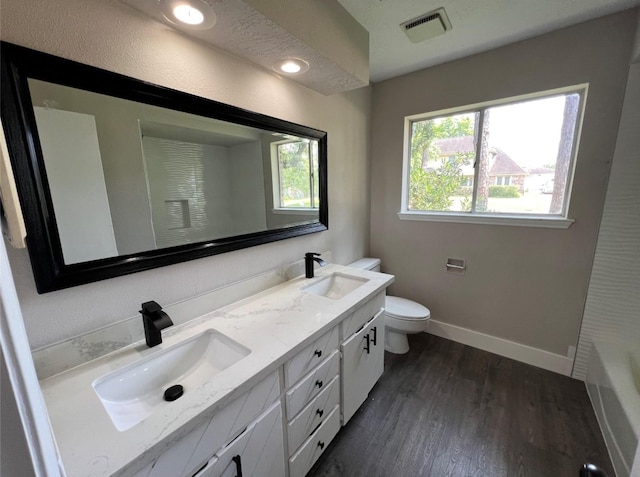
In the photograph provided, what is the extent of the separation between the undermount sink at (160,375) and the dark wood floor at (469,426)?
84 cm

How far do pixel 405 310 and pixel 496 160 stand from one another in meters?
1.45

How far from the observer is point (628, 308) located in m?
1.67

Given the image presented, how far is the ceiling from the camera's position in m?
1.47

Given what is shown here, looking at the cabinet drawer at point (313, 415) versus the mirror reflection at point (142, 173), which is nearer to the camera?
the mirror reflection at point (142, 173)

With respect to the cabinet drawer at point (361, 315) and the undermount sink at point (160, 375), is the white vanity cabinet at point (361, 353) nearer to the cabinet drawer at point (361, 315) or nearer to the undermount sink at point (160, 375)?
the cabinet drawer at point (361, 315)

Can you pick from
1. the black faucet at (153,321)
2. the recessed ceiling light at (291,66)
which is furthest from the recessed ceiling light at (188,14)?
the black faucet at (153,321)

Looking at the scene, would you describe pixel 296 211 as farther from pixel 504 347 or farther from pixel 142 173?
pixel 504 347

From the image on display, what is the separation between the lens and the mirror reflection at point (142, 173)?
895 mm

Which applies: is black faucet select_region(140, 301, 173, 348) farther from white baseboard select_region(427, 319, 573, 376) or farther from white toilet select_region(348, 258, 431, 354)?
white baseboard select_region(427, 319, 573, 376)

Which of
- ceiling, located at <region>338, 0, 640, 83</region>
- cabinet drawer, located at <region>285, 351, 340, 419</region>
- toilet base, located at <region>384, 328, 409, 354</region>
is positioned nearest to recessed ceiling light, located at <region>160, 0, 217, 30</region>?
ceiling, located at <region>338, 0, 640, 83</region>

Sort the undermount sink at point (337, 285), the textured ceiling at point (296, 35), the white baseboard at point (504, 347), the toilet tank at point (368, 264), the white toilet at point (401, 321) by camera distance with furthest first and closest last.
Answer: the toilet tank at point (368, 264) → the white toilet at point (401, 321) → the white baseboard at point (504, 347) → the undermount sink at point (337, 285) → the textured ceiling at point (296, 35)

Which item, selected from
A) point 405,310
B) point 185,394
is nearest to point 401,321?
point 405,310

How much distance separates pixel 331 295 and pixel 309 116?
1.31 meters

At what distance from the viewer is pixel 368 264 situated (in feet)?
8.30
